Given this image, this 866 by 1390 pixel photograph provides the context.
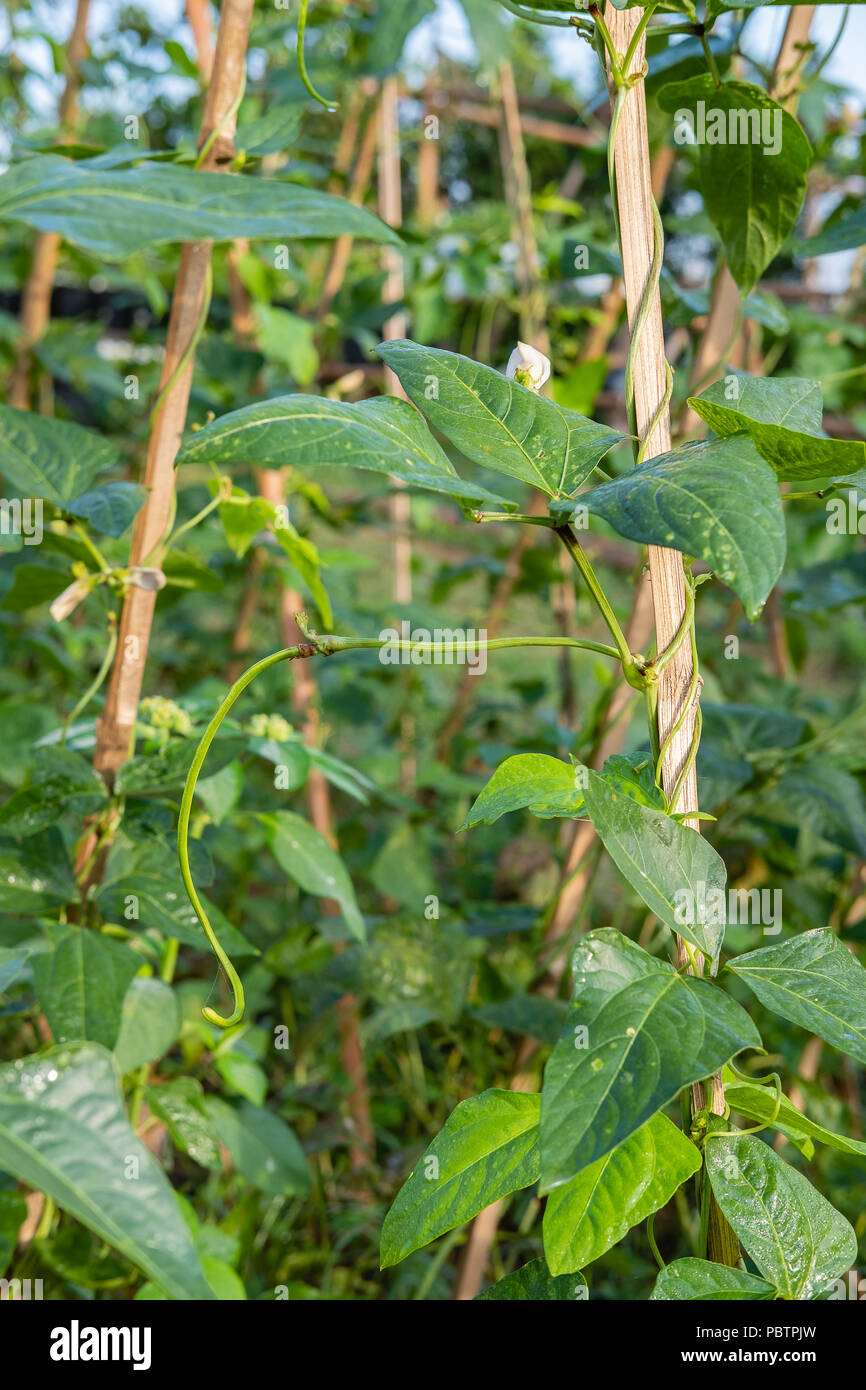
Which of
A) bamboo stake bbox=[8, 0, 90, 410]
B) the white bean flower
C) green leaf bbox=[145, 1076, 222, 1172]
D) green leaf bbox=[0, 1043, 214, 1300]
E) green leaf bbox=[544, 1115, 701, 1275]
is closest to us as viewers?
green leaf bbox=[0, 1043, 214, 1300]

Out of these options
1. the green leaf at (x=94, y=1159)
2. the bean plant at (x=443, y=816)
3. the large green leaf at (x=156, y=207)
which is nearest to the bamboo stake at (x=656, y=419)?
the bean plant at (x=443, y=816)

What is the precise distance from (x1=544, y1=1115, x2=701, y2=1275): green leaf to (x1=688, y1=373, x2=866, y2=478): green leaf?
0.24 metres

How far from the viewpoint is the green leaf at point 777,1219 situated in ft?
1.32

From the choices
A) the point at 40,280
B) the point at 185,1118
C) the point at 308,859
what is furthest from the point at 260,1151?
the point at 40,280

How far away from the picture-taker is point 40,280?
1.34 metres

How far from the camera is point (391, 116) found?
163cm

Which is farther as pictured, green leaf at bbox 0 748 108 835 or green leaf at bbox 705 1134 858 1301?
green leaf at bbox 0 748 108 835

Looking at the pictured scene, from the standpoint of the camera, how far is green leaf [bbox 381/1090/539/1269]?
41 cm

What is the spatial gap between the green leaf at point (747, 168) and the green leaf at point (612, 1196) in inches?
17.4

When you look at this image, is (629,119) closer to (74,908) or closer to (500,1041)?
(74,908)

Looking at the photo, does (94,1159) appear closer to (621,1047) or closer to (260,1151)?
(621,1047)

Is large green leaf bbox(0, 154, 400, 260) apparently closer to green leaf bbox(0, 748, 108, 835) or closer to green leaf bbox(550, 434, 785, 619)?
green leaf bbox(550, 434, 785, 619)

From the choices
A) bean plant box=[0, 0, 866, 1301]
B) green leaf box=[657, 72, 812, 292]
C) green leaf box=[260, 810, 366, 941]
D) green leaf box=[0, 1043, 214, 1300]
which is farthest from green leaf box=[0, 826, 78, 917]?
green leaf box=[657, 72, 812, 292]
